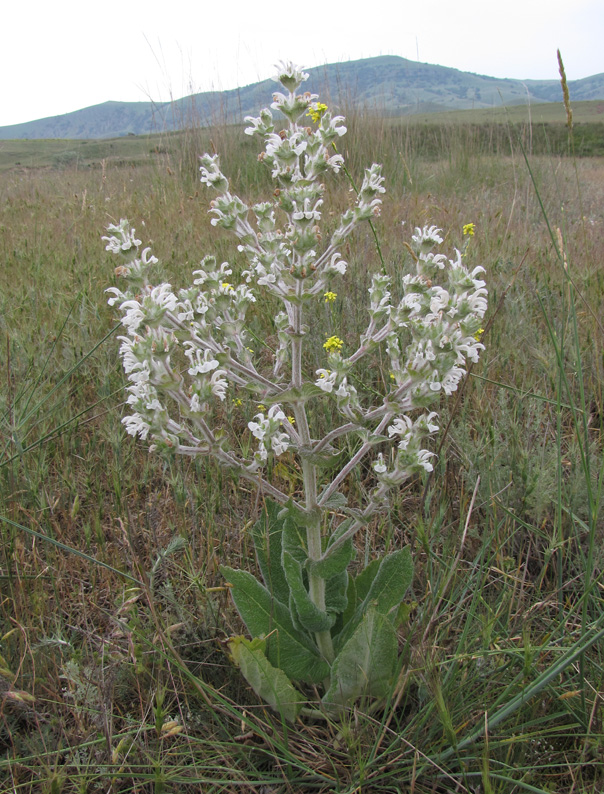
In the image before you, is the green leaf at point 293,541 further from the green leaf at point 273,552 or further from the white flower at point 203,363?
the white flower at point 203,363

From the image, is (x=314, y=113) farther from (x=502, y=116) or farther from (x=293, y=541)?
(x=502, y=116)

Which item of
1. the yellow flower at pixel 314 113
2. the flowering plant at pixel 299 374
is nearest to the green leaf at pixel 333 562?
the flowering plant at pixel 299 374

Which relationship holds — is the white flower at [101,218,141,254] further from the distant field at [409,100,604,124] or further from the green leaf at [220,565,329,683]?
the distant field at [409,100,604,124]

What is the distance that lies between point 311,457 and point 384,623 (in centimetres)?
49

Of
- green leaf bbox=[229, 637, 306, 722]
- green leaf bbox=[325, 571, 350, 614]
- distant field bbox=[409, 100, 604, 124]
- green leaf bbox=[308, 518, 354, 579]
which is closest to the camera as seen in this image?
green leaf bbox=[229, 637, 306, 722]

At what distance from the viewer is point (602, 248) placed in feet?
17.6

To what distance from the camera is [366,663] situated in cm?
156

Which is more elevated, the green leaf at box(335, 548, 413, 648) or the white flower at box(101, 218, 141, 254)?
the white flower at box(101, 218, 141, 254)

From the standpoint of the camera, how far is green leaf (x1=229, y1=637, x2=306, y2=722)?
5.00 feet

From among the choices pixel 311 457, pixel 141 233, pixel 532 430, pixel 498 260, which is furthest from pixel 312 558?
pixel 141 233

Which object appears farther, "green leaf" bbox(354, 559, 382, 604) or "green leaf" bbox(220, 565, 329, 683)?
"green leaf" bbox(354, 559, 382, 604)

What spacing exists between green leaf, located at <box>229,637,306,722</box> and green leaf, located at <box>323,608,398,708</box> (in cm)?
11

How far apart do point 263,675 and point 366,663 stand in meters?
0.29

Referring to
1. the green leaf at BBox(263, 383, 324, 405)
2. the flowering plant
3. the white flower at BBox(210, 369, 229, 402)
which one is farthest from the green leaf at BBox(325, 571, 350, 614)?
the white flower at BBox(210, 369, 229, 402)
